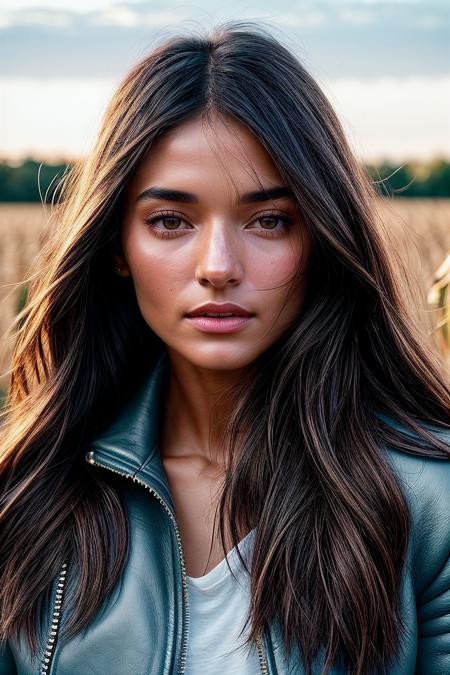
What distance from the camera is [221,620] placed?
2.62 metres

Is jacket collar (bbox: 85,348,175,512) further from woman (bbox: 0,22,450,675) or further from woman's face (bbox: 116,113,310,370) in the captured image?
woman's face (bbox: 116,113,310,370)

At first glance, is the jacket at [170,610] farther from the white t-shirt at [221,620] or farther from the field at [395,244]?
the field at [395,244]

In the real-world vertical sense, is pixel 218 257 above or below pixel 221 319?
above

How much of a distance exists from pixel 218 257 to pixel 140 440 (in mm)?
614

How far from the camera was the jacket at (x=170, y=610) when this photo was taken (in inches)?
99.9

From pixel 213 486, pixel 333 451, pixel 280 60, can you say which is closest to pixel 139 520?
pixel 213 486

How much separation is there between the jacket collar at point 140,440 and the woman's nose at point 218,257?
52 centimetres

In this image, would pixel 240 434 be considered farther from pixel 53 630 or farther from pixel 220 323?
pixel 53 630

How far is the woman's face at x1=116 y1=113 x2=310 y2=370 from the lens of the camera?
2.55 meters

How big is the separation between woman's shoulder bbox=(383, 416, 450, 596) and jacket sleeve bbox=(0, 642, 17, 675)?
3.52 ft

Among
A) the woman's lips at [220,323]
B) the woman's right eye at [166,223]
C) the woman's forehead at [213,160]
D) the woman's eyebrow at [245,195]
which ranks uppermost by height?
the woman's forehead at [213,160]

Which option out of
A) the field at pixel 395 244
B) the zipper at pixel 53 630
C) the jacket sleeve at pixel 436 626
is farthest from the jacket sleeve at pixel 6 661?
the jacket sleeve at pixel 436 626

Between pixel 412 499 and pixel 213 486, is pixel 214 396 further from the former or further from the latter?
pixel 412 499

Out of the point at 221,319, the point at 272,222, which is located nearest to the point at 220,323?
the point at 221,319
